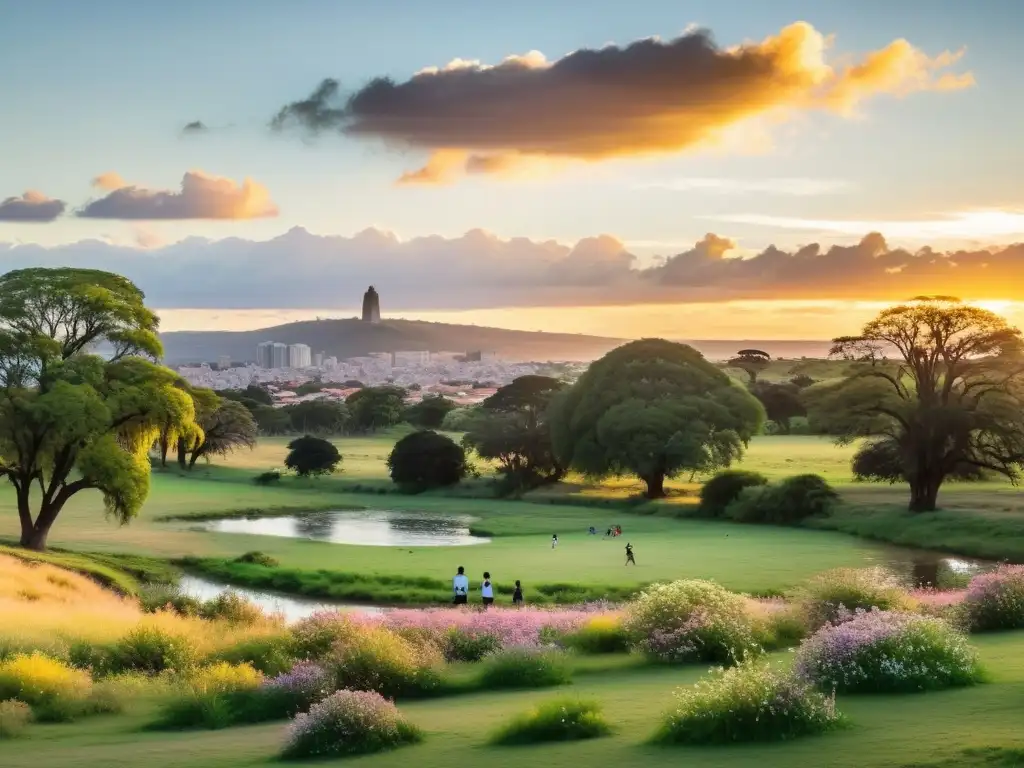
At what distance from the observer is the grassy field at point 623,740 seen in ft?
48.1

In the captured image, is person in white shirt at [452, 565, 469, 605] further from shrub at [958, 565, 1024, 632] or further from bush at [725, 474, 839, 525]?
bush at [725, 474, 839, 525]

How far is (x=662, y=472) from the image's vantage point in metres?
93.4

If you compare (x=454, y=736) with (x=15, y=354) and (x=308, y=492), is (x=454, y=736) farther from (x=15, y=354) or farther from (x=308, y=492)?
(x=308, y=492)

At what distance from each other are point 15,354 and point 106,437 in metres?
5.53

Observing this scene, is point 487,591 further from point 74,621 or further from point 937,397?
point 937,397

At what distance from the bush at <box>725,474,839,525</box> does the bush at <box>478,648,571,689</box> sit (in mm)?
56587

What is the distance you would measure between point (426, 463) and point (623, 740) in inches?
3597

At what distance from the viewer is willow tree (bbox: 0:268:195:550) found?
5341cm

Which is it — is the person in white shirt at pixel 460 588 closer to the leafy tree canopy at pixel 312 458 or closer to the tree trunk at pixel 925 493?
the tree trunk at pixel 925 493

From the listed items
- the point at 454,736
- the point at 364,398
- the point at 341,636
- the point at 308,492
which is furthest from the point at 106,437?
the point at 364,398

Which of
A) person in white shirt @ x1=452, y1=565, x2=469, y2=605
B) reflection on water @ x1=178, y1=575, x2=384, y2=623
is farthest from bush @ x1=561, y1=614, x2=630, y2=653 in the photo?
reflection on water @ x1=178, y1=575, x2=384, y2=623

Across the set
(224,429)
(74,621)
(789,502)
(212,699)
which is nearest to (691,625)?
(212,699)

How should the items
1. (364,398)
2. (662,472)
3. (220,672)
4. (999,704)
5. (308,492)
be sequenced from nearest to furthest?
(999,704)
(220,672)
(662,472)
(308,492)
(364,398)

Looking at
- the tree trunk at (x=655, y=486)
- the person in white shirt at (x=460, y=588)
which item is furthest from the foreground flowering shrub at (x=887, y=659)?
the tree trunk at (x=655, y=486)
